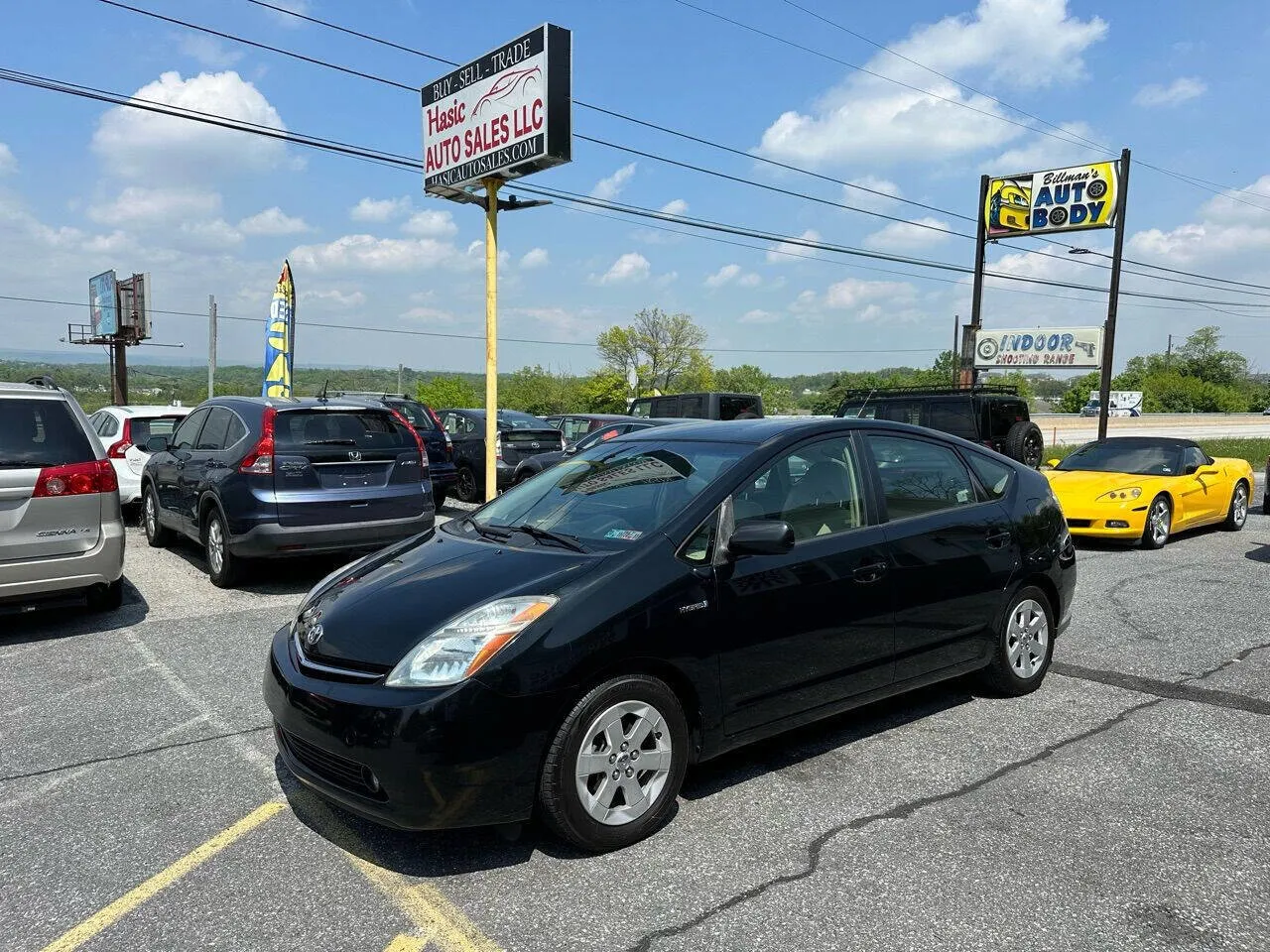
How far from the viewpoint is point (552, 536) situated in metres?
3.78

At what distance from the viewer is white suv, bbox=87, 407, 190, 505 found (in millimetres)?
11078

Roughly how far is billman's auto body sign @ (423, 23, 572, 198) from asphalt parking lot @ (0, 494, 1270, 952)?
8.49 m

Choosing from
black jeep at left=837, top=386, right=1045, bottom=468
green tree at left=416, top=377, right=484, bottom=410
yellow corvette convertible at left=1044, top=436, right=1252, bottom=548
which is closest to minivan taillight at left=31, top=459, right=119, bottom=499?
yellow corvette convertible at left=1044, top=436, right=1252, bottom=548

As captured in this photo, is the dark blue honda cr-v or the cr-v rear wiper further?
the dark blue honda cr-v

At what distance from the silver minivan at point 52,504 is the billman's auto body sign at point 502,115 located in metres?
7.05

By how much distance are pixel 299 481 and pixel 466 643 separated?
202 inches

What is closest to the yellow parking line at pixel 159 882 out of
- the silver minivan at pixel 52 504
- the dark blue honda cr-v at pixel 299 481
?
the silver minivan at pixel 52 504

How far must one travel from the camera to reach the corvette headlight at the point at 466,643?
3000mm

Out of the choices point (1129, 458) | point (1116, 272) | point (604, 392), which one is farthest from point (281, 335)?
point (604, 392)

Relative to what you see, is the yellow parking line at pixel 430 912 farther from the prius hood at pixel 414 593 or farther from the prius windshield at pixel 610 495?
the prius windshield at pixel 610 495

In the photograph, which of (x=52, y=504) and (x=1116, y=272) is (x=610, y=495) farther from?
(x=1116, y=272)

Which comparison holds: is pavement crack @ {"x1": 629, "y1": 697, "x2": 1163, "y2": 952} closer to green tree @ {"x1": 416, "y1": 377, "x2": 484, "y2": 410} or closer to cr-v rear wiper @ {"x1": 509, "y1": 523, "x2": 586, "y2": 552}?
cr-v rear wiper @ {"x1": 509, "y1": 523, "x2": 586, "y2": 552}

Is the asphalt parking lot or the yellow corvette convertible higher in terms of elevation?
the yellow corvette convertible

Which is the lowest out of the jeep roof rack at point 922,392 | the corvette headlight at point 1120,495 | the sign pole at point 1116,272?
the corvette headlight at point 1120,495
